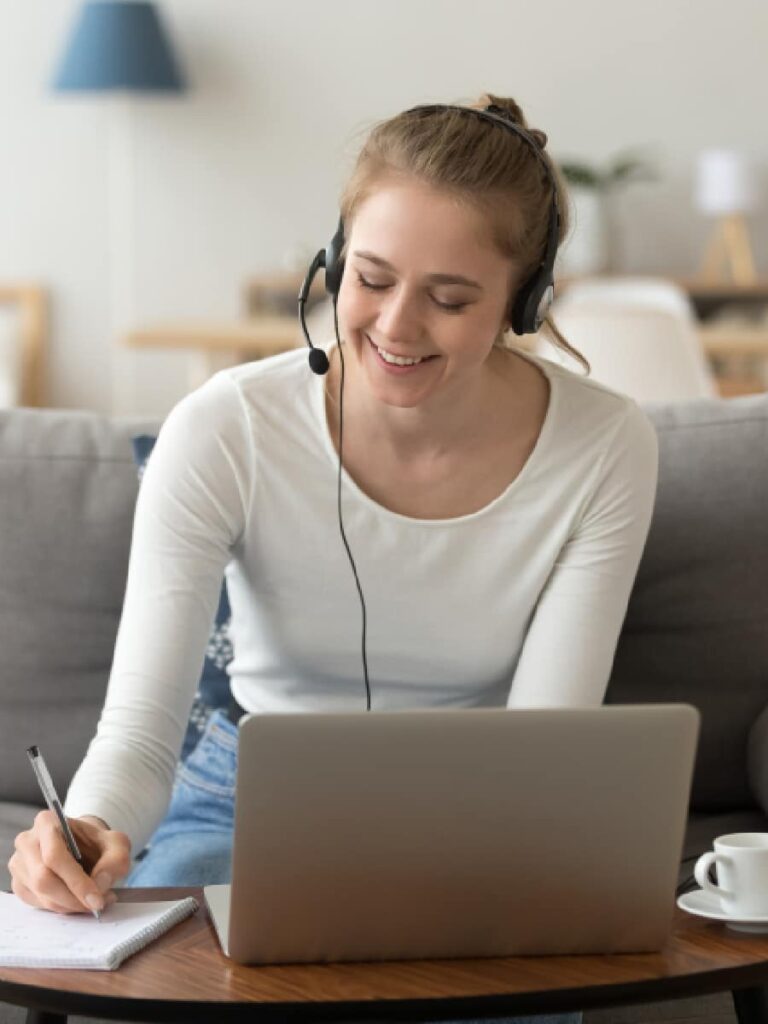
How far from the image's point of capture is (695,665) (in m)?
1.85

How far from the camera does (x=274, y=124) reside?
579 cm

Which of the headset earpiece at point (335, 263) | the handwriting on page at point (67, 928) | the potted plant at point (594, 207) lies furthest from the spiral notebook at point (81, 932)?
the potted plant at point (594, 207)

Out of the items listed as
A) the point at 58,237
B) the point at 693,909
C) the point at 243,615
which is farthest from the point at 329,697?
the point at 58,237

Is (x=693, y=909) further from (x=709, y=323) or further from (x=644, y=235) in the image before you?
(x=644, y=235)

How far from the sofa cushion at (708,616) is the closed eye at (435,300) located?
50cm

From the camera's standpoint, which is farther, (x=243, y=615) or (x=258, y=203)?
(x=258, y=203)

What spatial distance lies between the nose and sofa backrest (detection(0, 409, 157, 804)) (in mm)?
526

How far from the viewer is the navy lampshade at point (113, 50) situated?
5.36m

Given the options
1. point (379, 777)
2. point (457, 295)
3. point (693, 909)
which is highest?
point (457, 295)

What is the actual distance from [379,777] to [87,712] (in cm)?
91

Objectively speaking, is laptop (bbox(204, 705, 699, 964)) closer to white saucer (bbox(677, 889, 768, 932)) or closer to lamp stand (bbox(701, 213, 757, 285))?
white saucer (bbox(677, 889, 768, 932))

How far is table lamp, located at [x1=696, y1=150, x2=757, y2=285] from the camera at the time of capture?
5457 millimetres

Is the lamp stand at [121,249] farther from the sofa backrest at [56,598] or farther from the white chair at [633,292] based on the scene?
the sofa backrest at [56,598]

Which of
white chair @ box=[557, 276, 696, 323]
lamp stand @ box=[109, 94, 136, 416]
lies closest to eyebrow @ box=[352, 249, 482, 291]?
white chair @ box=[557, 276, 696, 323]
